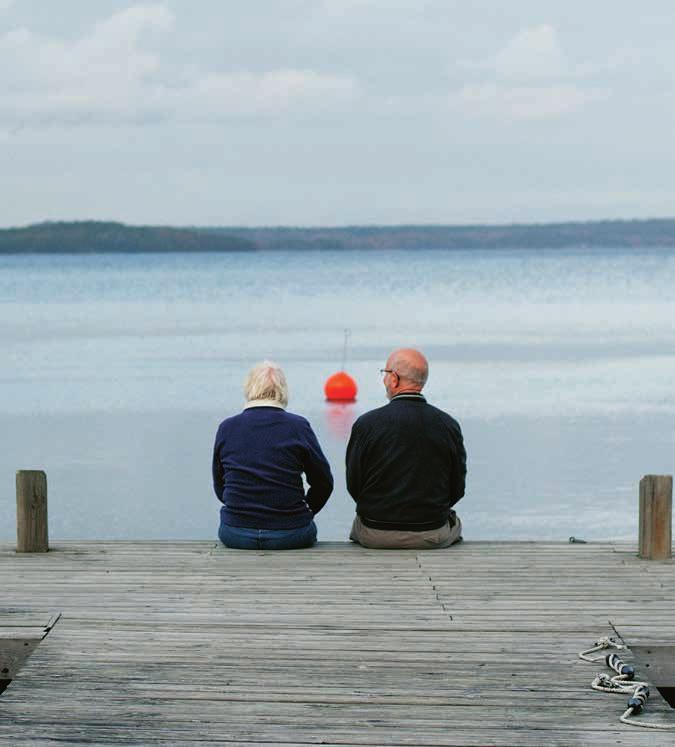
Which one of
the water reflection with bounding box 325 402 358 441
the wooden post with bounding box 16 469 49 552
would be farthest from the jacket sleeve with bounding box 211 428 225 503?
the water reflection with bounding box 325 402 358 441

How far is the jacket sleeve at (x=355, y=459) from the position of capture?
7.18 meters

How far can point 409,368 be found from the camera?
720cm

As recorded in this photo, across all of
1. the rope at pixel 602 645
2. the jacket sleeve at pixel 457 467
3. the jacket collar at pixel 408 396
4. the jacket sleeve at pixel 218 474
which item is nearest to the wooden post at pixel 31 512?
the jacket sleeve at pixel 218 474

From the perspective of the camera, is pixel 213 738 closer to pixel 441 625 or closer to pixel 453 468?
pixel 441 625

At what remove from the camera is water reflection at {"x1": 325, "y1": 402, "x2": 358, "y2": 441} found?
61.5 ft

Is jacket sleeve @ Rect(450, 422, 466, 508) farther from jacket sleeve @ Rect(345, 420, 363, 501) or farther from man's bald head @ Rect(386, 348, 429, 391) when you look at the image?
jacket sleeve @ Rect(345, 420, 363, 501)

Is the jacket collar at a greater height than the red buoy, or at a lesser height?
greater

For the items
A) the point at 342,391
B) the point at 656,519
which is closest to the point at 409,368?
the point at 656,519

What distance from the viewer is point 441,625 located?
5844 mm

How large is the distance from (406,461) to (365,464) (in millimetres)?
212

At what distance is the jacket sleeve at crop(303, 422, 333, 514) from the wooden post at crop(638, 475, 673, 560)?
164cm

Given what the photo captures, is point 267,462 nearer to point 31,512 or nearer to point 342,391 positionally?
point 31,512

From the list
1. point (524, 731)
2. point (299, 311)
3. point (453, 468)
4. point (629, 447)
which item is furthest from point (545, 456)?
point (299, 311)

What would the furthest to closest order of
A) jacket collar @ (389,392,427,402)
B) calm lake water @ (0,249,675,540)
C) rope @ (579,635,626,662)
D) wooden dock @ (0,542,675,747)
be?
calm lake water @ (0,249,675,540)
jacket collar @ (389,392,427,402)
rope @ (579,635,626,662)
wooden dock @ (0,542,675,747)
